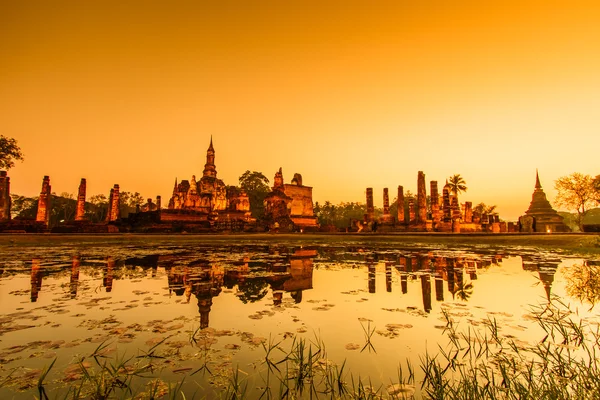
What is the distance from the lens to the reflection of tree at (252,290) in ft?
15.5

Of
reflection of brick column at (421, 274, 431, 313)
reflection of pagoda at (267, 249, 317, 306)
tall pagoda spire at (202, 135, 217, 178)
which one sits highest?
tall pagoda spire at (202, 135, 217, 178)

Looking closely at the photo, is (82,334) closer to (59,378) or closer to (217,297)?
(59,378)

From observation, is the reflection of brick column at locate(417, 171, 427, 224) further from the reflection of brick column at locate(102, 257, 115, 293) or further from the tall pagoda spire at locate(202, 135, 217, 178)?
the reflection of brick column at locate(102, 257, 115, 293)

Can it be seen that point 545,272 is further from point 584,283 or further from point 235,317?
point 235,317

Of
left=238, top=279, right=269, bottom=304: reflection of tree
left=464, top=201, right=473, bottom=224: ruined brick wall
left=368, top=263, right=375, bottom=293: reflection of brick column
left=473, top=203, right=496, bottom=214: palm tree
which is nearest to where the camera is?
left=238, top=279, right=269, bottom=304: reflection of tree

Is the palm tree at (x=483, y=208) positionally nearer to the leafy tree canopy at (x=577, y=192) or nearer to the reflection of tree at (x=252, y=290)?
the leafy tree canopy at (x=577, y=192)

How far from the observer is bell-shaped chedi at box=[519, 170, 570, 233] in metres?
29.3

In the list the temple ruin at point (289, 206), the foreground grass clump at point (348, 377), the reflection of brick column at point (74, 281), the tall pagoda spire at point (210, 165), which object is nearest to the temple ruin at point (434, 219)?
the temple ruin at point (289, 206)

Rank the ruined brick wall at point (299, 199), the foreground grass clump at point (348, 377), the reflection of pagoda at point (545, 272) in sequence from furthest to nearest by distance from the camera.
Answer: the ruined brick wall at point (299, 199) < the reflection of pagoda at point (545, 272) < the foreground grass clump at point (348, 377)

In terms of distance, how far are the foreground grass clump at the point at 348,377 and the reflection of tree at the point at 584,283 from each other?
2.26m

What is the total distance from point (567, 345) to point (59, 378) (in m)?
4.50

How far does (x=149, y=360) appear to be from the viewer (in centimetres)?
250

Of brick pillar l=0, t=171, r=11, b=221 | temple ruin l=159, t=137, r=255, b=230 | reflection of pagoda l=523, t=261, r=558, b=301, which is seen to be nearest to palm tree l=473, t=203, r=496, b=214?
temple ruin l=159, t=137, r=255, b=230

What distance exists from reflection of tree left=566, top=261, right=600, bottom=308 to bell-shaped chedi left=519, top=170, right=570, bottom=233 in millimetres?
26180
